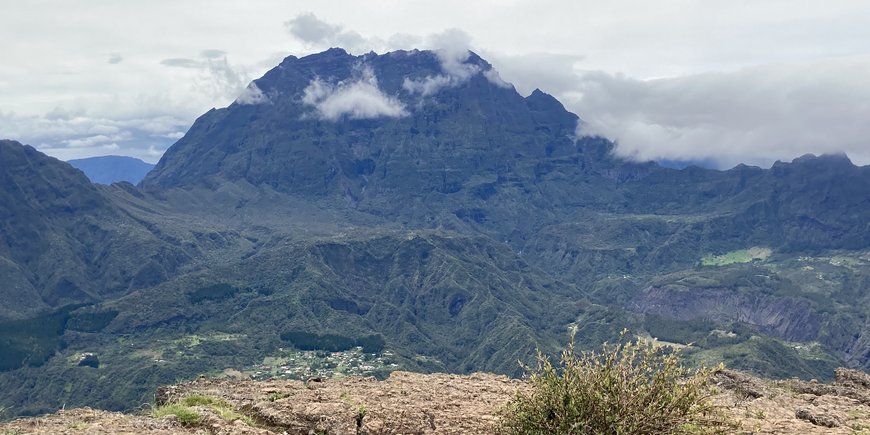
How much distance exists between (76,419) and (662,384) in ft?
54.2

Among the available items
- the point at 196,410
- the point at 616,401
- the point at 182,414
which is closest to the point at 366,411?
the point at 196,410

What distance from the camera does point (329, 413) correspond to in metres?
20.1

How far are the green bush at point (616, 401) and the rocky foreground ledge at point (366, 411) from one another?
1.18 metres

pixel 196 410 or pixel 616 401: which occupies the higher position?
pixel 616 401

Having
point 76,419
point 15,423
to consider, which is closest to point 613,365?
point 76,419

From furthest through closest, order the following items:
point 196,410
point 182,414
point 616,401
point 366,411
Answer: point 366,411, point 196,410, point 182,414, point 616,401

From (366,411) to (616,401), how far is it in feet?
25.8

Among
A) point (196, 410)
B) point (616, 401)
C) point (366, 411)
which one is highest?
point (616, 401)

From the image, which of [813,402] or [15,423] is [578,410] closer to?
[813,402]

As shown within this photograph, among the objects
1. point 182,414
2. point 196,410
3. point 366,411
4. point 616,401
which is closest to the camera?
point 616,401

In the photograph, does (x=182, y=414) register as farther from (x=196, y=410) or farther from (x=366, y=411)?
(x=366, y=411)

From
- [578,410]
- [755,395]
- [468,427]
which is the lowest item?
[755,395]

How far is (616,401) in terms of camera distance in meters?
16.2

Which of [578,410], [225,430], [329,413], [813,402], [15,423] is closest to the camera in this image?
[578,410]
